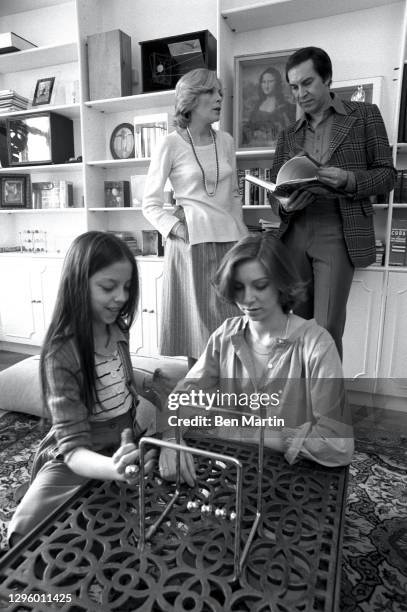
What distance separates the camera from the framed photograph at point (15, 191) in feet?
11.5

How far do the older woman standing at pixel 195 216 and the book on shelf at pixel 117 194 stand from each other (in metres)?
1.28

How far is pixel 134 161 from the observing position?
2.94 m

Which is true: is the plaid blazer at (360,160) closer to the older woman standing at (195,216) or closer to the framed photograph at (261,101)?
the older woman standing at (195,216)

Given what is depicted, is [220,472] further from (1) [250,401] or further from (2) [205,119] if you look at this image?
(2) [205,119]

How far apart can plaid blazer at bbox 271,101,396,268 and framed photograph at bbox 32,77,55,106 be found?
2.32 m

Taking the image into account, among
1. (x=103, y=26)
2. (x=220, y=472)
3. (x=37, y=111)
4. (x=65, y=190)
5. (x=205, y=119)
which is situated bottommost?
(x=220, y=472)

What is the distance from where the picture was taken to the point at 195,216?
1.87 meters

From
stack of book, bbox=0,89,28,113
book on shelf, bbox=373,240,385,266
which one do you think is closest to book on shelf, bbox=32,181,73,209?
stack of book, bbox=0,89,28,113

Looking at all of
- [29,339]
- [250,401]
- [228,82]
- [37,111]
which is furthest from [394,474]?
[37,111]

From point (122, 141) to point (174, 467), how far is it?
2739mm

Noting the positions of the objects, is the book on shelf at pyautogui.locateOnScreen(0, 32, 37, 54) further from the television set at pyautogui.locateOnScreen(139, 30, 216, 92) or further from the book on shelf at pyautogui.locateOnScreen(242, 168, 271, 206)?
the book on shelf at pyautogui.locateOnScreen(242, 168, 271, 206)

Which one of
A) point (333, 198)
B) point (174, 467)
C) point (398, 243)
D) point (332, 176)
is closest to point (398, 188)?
point (398, 243)

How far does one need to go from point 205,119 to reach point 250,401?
128 cm

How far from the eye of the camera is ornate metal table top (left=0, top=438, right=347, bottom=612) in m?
0.59
